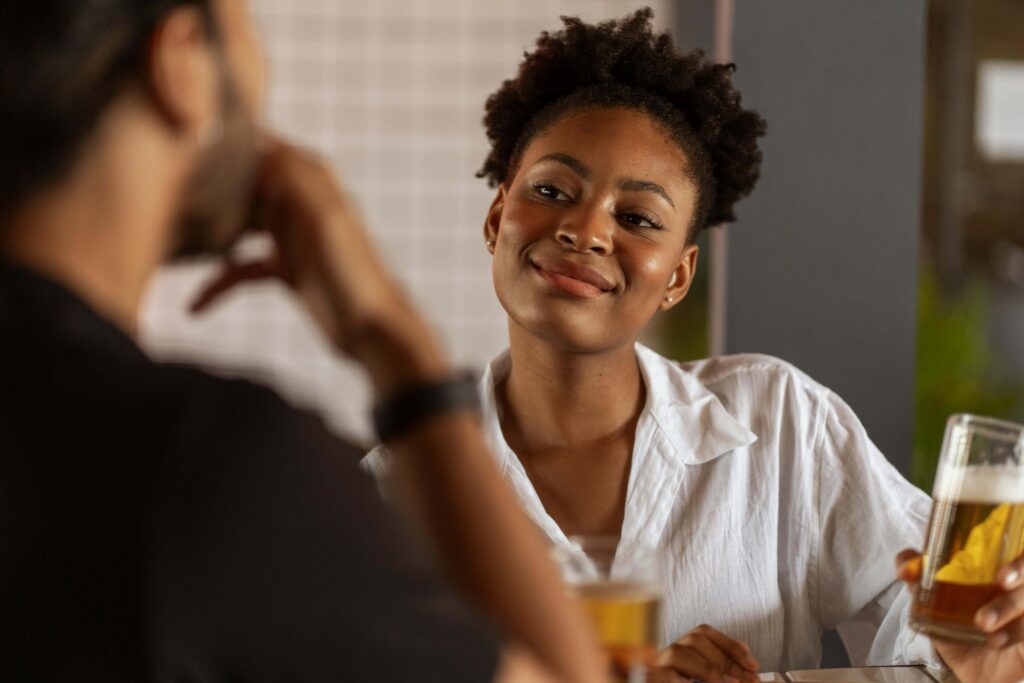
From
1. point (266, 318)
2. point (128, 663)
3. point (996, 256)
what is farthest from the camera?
point (996, 256)

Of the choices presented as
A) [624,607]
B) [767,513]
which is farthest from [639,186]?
[624,607]

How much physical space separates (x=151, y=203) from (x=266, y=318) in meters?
3.10

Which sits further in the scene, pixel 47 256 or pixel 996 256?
pixel 996 256

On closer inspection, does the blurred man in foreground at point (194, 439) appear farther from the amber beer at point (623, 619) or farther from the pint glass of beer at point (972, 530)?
the pint glass of beer at point (972, 530)

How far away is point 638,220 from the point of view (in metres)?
1.54

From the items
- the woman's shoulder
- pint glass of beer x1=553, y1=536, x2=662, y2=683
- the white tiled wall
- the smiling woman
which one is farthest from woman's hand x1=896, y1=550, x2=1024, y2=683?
the white tiled wall

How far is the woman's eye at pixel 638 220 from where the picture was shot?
1.53 m

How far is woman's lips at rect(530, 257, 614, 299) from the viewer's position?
1463mm

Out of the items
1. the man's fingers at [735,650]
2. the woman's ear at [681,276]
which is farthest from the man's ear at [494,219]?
the man's fingers at [735,650]

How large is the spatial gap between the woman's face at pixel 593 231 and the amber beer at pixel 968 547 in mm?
574

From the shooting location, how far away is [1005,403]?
130 inches

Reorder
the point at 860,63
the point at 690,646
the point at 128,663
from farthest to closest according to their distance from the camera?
the point at 860,63 → the point at 690,646 → the point at 128,663

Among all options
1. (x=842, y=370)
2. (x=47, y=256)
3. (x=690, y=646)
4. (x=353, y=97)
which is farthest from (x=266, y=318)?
(x=47, y=256)

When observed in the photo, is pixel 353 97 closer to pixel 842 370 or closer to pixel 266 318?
pixel 266 318
